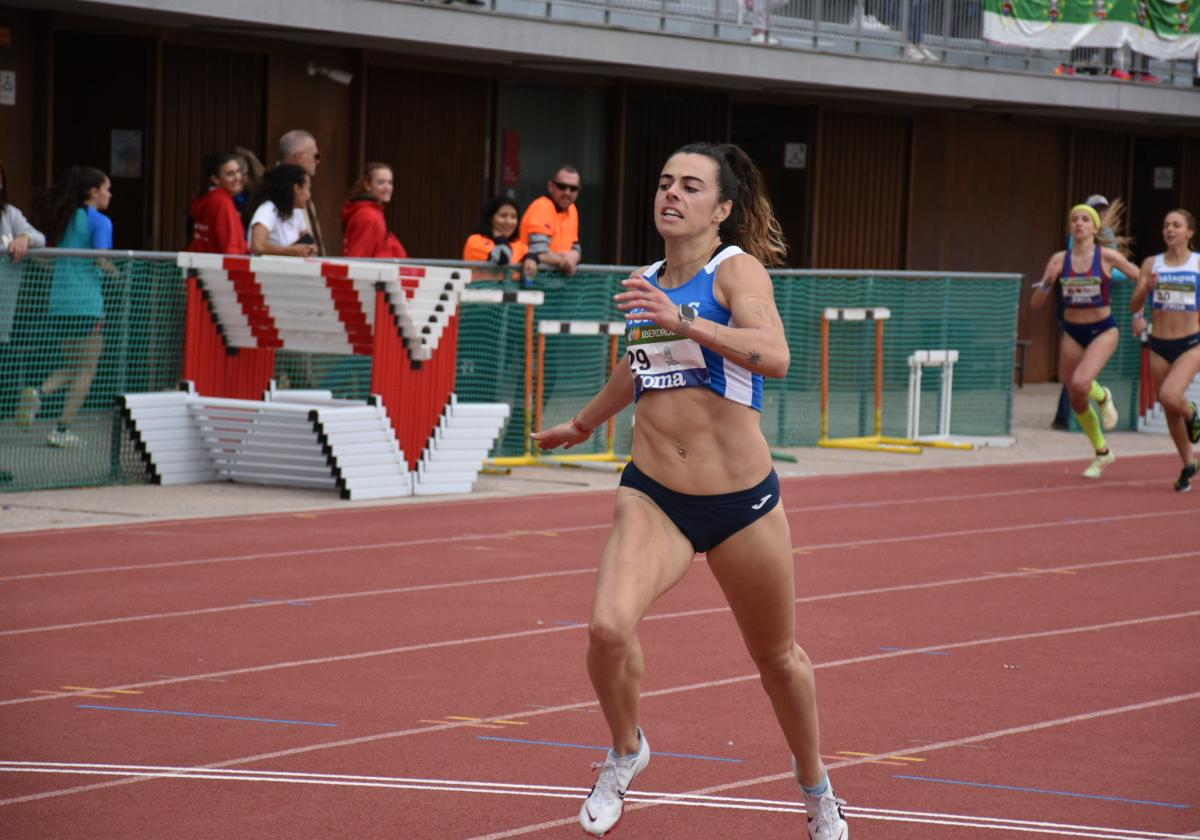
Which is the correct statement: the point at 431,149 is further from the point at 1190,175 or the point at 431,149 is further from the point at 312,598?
the point at 1190,175

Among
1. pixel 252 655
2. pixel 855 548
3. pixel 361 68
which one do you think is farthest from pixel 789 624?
pixel 361 68

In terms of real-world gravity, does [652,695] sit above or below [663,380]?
below

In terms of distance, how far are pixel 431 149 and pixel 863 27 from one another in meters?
5.67

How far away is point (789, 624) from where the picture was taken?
563 centimetres

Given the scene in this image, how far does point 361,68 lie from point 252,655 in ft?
41.7

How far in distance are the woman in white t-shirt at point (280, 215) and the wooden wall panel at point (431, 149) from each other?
6.41m

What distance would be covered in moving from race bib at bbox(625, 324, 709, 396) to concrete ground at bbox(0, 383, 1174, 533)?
6693 millimetres

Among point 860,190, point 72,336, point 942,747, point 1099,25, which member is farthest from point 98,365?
point 1099,25

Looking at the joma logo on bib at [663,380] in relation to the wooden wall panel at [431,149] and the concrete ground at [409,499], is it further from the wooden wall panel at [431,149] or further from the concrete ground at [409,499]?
the wooden wall panel at [431,149]

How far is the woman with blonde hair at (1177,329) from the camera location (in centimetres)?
1549

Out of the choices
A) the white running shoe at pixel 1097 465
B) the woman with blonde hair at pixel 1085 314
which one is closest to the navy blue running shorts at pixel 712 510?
the woman with blonde hair at pixel 1085 314

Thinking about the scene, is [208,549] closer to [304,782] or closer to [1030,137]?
[304,782]

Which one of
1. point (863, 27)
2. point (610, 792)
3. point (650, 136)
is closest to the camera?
point (610, 792)

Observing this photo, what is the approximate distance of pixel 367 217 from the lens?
1556 centimetres
